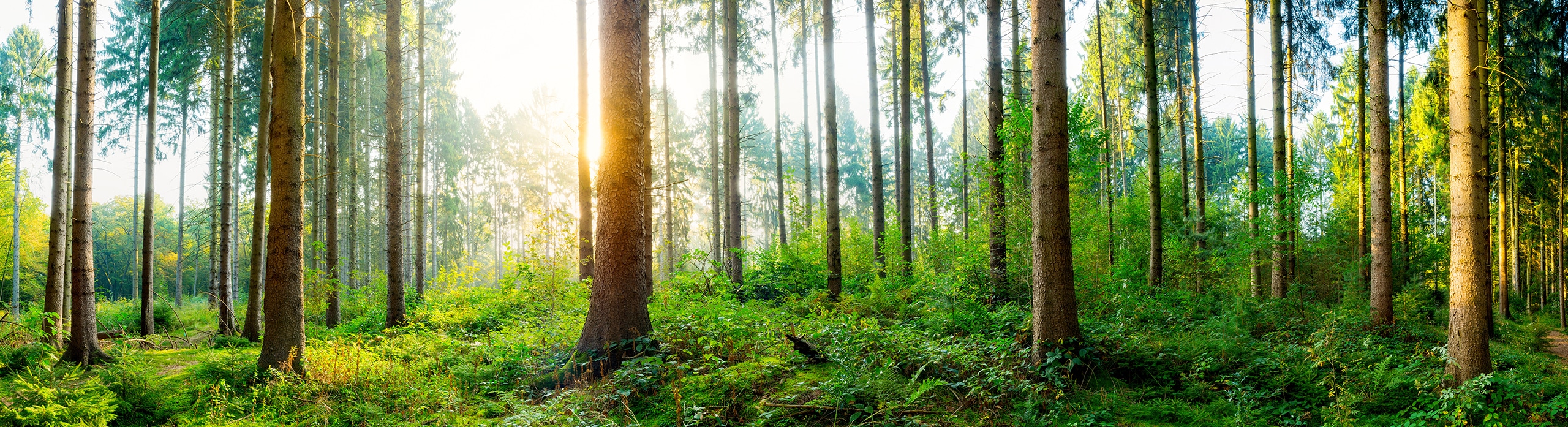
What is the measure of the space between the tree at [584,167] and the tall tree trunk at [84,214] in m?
5.73

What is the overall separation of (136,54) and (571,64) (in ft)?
55.7

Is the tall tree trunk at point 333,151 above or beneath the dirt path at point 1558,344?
above

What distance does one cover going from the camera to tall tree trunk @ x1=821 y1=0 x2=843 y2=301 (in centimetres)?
1131

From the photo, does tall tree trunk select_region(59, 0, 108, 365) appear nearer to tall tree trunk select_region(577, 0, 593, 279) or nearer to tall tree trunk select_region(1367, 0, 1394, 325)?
tall tree trunk select_region(577, 0, 593, 279)

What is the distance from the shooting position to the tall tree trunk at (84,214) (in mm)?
6809

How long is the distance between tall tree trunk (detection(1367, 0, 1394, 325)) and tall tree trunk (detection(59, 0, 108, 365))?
15495 millimetres

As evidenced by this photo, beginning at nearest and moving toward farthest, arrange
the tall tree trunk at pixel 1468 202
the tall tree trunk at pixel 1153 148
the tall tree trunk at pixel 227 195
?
the tall tree trunk at pixel 1468 202
the tall tree trunk at pixel 1153 148
the tall tree trunk at pixel 227 195

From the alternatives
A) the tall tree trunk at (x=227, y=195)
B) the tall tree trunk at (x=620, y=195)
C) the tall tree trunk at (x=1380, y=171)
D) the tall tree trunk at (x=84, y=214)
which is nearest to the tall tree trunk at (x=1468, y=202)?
the tall tree trunk at (x=1380, y=171)

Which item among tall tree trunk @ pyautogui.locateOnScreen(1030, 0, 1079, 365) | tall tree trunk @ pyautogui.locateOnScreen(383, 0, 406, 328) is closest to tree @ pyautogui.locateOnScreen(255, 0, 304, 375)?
tall tree trunk @ pyautogui.locateOnScreen(383, 0, 406, 328)

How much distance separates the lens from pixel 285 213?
6117 millimetres

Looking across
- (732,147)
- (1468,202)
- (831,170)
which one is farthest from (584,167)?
(1468,202)

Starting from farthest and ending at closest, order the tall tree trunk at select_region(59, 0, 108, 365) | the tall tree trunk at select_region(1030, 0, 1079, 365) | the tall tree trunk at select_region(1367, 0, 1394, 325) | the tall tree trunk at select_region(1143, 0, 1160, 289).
Answer: 1. the tall tree trunk at select_region(1143, 0, 1160, 289)
2. the tall tree trunk at select_region(1367, 0, 1394, 325)
3. the tall tree trunk at select_region(59, 0, 108, 365)
4. the tall tree trunk at select_region(1030, 0, 1079, 365)

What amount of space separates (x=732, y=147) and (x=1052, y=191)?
358 inches

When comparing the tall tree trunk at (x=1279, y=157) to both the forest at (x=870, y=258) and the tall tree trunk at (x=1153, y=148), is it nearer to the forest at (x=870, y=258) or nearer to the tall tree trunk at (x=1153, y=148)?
the forest at (x=870, y=258)
